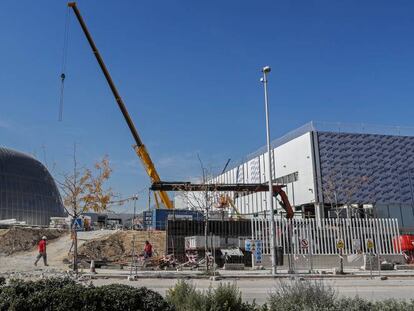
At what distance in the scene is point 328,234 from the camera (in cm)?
3675

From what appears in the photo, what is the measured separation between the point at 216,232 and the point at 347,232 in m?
10.7

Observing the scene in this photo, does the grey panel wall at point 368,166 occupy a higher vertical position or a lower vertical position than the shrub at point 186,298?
higher

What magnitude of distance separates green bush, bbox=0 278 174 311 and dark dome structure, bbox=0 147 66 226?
95451 mm

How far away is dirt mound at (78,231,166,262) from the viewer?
129ft

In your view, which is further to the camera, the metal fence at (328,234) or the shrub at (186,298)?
the metal fence at (328,234)

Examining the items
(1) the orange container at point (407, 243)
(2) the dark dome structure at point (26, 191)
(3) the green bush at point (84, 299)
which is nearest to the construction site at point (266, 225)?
(1) the orange container at point (407, 243)

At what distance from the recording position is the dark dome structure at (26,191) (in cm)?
9844

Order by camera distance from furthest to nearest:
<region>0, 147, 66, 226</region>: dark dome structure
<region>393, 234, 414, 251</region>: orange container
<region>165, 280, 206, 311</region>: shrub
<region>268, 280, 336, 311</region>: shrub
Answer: <region>0, 147, 66, 226</region>: dark dome structure
<region>393, 234, 414, 251</region>: orange container
<region>165, 280, 206, 311</region>: shrub
<region>268, 280, 336, 311</region>: shrub

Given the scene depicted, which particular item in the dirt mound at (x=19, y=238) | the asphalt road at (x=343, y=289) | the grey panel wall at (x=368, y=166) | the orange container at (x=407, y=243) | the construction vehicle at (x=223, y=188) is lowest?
the asphalt road at (x=343, y=289)

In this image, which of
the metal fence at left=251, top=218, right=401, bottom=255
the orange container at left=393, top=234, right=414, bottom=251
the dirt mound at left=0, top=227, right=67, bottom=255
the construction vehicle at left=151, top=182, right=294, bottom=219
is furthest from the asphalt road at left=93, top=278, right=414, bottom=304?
the dirt mound at left=0, top=227, right=67, bottom=255

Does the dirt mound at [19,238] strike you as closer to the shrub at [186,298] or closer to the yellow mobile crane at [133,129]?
the yellow mobile crane at [133,129]

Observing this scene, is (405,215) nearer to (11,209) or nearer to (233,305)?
(233,305)

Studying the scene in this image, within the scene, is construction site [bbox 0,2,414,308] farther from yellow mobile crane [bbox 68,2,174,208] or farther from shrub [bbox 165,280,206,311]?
shrub [bbox 165,280,206,311]

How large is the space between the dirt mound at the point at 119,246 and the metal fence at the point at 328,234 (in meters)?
10.1
